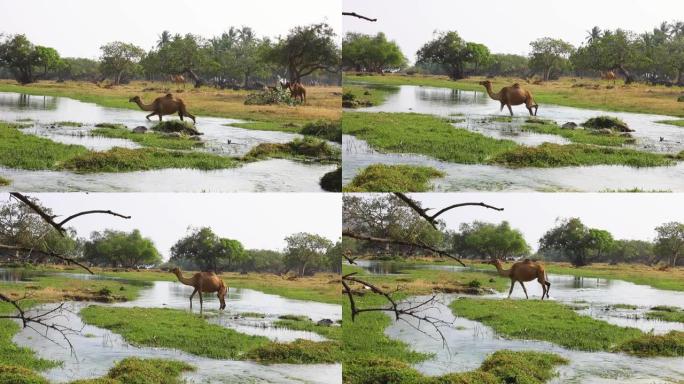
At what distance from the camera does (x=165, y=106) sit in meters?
6.73

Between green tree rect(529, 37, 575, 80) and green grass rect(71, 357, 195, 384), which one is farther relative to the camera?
green tree rect(529, 37, 575, 80)

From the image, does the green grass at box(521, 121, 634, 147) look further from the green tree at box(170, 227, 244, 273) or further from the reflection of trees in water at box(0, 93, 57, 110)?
the reflection of trees in water at box(0, 93, 57, 110)

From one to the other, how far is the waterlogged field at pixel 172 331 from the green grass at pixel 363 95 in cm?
149

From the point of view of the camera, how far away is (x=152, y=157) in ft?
21.1

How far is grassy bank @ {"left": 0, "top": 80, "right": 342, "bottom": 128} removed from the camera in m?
6.57

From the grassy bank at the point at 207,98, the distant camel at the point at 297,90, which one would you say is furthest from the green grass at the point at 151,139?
the distant camel at the point at 297,90

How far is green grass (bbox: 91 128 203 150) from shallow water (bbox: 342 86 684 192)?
1.35 meters

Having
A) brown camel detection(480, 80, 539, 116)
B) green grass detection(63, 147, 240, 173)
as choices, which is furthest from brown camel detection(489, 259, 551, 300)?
green grass detection(63, 147, 240, 173)

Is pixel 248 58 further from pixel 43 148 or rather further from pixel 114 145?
pixel 43 148

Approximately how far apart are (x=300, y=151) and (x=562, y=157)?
2214 mm

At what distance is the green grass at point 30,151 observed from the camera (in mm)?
6176

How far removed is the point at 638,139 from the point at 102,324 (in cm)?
480

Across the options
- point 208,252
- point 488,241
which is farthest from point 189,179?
point 488,241

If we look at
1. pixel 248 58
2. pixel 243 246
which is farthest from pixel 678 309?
pixel 248 58
